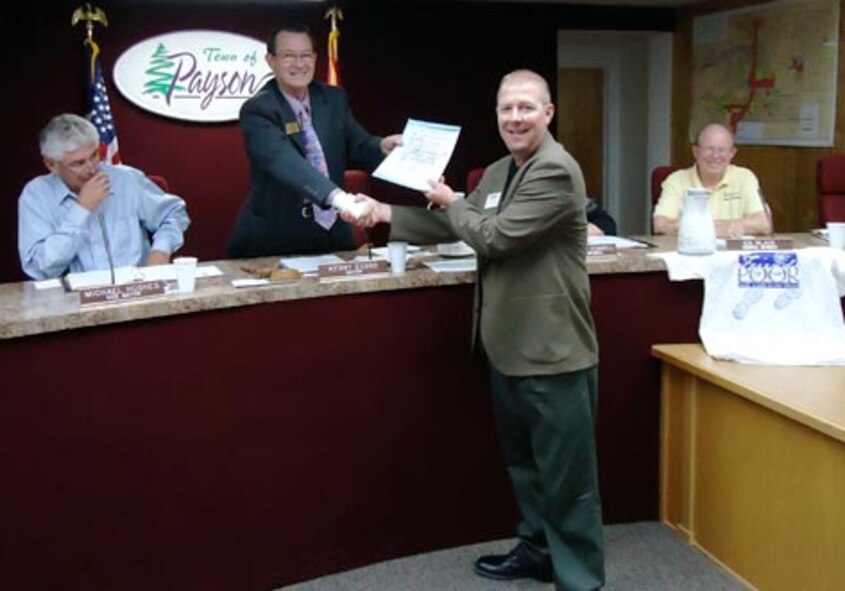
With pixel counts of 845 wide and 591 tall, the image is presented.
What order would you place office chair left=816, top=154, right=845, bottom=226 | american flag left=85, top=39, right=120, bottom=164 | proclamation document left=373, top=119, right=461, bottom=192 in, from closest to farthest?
proclamation document left=373, top=119, right=461, bottom=192 → office chair left=816, top=154, right=845, bottom=226 → american flag left=85, top=39, right=120, bottom=164

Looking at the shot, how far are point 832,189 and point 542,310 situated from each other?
8.27 feet

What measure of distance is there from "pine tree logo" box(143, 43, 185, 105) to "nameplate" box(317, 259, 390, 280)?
300cm

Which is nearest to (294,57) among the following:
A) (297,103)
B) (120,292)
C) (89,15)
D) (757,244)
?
(297,103)

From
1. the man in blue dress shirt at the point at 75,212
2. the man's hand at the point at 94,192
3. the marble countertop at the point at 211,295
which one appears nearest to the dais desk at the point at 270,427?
the marble countertop at the point at 211,295

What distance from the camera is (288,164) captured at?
2.53 meters

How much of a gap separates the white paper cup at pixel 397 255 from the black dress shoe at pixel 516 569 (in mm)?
806

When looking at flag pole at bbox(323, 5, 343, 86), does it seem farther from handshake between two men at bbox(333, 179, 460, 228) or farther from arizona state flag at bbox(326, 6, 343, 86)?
handshake between two men at bbox(333, 179, 460, 228)

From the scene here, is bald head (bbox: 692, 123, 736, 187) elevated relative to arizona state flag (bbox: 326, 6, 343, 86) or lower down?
lower down

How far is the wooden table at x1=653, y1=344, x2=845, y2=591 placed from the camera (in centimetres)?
209

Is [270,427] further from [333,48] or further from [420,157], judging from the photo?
[333,48]

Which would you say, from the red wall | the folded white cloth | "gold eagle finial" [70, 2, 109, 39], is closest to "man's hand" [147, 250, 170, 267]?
the folded white cloth

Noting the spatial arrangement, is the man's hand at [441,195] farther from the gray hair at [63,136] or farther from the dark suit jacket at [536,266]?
the gray hair at [63,136]

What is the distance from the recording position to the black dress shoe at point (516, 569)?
2422 millimetres

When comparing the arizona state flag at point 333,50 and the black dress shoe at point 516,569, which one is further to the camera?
the arizona state flag at point 333,50
